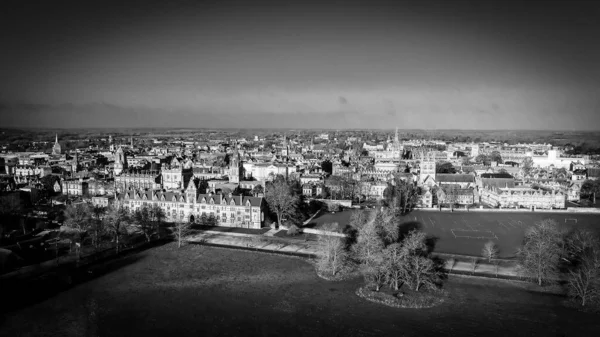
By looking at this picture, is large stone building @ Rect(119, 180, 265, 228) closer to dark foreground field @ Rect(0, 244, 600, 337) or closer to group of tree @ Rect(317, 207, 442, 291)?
group of tree @ Rect(317, 207, 442, 291)

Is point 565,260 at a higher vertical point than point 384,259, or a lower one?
lower

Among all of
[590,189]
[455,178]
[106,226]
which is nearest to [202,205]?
[106,226]

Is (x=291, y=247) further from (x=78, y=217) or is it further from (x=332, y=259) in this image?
(x=78, y=217)

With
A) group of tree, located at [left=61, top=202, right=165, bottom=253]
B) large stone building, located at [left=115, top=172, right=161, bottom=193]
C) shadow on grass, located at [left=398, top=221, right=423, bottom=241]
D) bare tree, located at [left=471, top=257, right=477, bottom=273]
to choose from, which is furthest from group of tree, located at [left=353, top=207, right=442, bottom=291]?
large stone building, located at [left=115, top=172, right=161, bottom=193]

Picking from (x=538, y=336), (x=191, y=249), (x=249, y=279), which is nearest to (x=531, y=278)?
(x=538, y=336)

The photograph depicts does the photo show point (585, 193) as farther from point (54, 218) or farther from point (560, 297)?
point (54, 218)
